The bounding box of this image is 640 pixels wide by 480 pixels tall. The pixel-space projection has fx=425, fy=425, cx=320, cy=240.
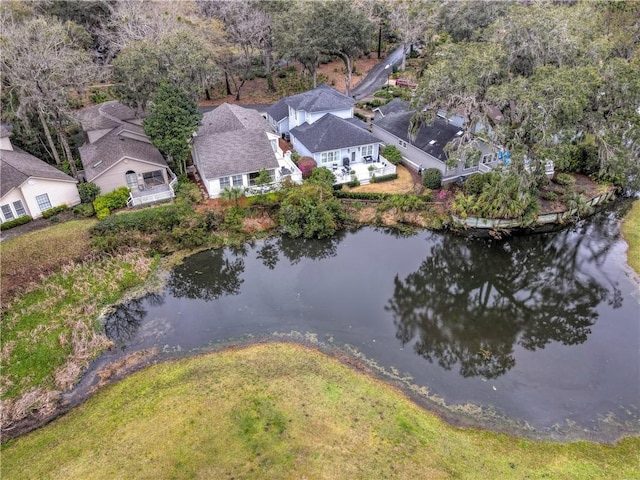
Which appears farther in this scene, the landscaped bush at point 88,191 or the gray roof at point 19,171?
the landscaped bush at point 88,191

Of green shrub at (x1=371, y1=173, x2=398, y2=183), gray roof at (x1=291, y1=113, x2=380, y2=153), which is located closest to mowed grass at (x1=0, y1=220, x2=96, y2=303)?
gray roof at (x1=291, y1=113, x2=380, y2=153)

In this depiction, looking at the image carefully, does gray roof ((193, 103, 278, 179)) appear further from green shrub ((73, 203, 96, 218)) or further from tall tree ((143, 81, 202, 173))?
green shrub ((73, 203, 96, 218))

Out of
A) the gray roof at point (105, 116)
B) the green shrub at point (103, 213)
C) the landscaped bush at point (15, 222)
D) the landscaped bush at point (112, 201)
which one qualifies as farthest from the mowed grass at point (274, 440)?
the gray roof at point (105, 116)

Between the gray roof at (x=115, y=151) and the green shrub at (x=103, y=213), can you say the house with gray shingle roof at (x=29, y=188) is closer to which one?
the gray roof at (x=115, y=151)

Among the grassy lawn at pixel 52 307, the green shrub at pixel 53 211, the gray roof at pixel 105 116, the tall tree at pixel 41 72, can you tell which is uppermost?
the tall tree at pixel 41 72

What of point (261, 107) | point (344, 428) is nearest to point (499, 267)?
point (344, 428)

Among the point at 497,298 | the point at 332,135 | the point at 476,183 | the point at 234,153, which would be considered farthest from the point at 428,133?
the point at 497,298
